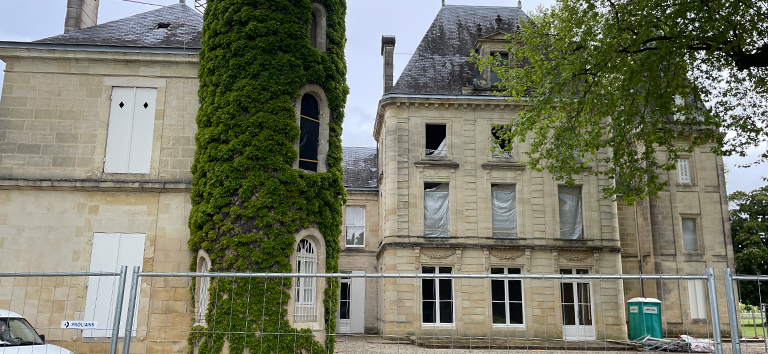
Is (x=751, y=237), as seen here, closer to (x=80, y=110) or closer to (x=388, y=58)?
(x=388, y=58)

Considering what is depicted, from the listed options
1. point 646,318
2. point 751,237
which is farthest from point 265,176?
point 751,237

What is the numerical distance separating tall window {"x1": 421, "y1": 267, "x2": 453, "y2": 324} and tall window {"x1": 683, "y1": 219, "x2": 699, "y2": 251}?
11629 mm

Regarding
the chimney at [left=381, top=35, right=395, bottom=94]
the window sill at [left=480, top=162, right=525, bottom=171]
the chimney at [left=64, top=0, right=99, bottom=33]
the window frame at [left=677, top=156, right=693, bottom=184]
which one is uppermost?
the chimney at [left=381, top=35, right=395, bottom=94]

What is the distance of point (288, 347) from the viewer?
452 inches

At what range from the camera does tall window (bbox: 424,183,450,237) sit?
22188 millimetres

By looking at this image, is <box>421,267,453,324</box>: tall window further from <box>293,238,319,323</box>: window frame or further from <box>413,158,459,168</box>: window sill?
<box>293,238,319,323</box>: window frame

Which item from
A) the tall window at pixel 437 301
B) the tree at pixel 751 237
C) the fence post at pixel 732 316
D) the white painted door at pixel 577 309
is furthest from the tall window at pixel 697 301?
the fence post at pixel 732 316

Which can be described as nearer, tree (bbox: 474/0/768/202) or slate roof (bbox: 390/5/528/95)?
tree (bbox: 474/0/768/202)

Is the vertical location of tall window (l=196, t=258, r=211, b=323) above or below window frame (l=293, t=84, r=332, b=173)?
below

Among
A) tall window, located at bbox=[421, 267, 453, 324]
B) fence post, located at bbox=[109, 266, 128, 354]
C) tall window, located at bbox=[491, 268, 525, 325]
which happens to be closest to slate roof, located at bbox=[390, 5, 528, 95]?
tall window, located at bbox=[421, 267, 453, 324]

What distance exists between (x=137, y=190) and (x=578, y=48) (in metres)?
11.1

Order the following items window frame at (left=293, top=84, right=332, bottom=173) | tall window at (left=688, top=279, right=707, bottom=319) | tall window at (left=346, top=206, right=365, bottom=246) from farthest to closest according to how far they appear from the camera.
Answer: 1. tall window at (left=346, top=206, right=365, bottom=246)
2. tall window at (left=688, top=279, right=707, bottom=319)
3. window frame at (left=293, top=84, right=332, bottom=173)

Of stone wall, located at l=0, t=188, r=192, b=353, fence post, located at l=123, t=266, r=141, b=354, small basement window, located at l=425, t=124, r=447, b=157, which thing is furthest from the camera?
small basement window, located at l=425, t=124, r=447, b=157

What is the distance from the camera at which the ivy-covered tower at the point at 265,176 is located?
37.9ft
